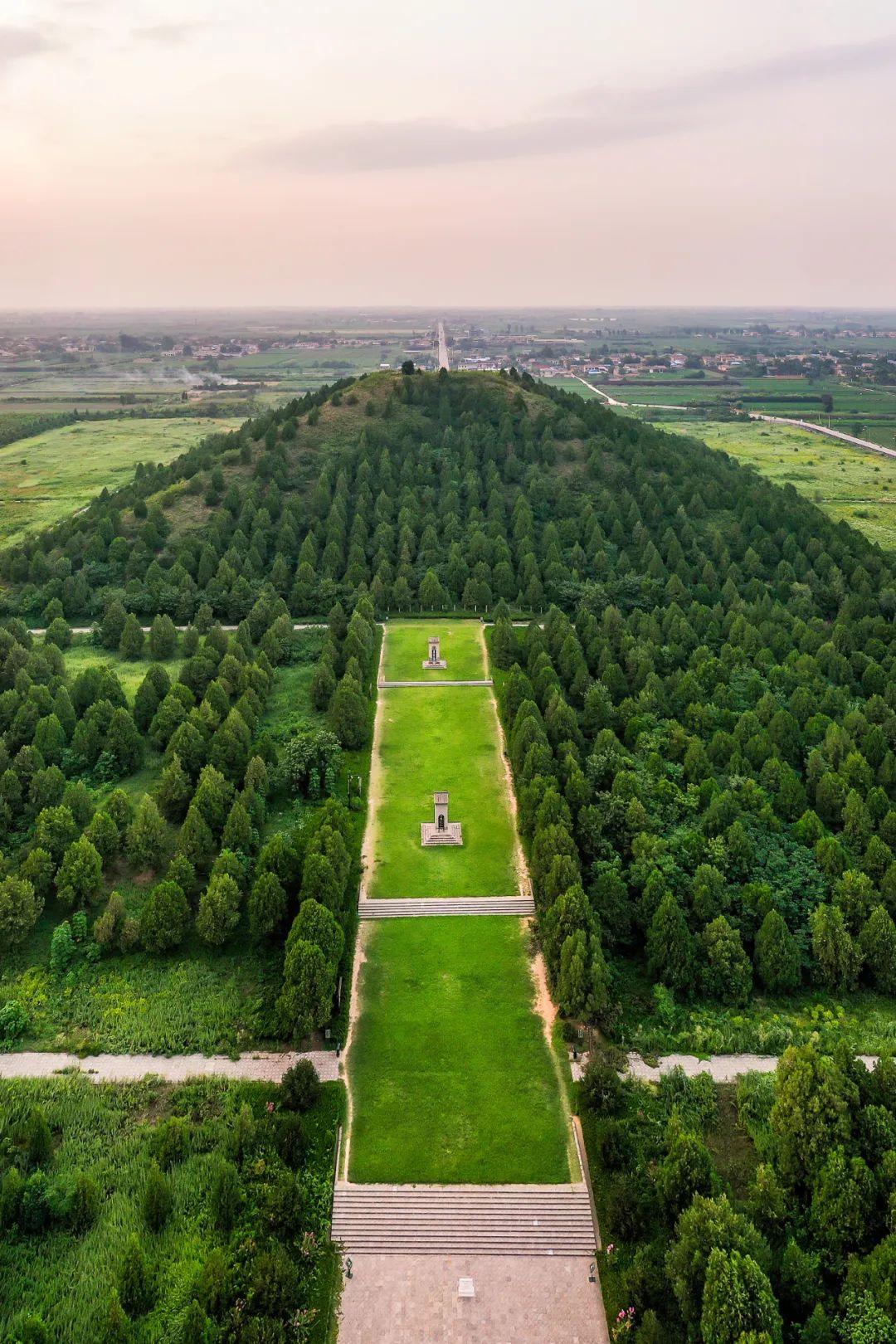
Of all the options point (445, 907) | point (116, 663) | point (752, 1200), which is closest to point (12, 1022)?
point (445, 907)

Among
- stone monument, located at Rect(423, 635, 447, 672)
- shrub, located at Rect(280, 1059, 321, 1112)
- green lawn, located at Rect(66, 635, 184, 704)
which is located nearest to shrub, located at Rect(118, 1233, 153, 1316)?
shrub, located at Rect(280, 1059, 321, 1112)

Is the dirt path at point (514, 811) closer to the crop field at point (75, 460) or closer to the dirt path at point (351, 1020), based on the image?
the dirt path at point (351, 1020)

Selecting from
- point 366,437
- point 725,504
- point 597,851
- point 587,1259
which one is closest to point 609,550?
point 725,504

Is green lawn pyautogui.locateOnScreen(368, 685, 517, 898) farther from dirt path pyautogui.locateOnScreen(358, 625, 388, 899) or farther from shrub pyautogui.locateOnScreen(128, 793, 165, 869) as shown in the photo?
shrub pyautogui.locateOnScreen(128, 793, 165, 869)

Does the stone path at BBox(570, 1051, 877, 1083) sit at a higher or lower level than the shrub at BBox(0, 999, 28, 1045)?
lower

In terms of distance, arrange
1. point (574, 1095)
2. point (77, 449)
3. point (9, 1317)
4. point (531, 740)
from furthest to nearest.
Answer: point (77, 449)
point (531, 740)
point (574, 1095)
point (9, 1317)

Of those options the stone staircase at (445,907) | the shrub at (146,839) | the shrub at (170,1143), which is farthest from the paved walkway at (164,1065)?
the shrub at (146,839)

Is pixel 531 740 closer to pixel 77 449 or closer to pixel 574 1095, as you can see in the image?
pixel 574 1095
